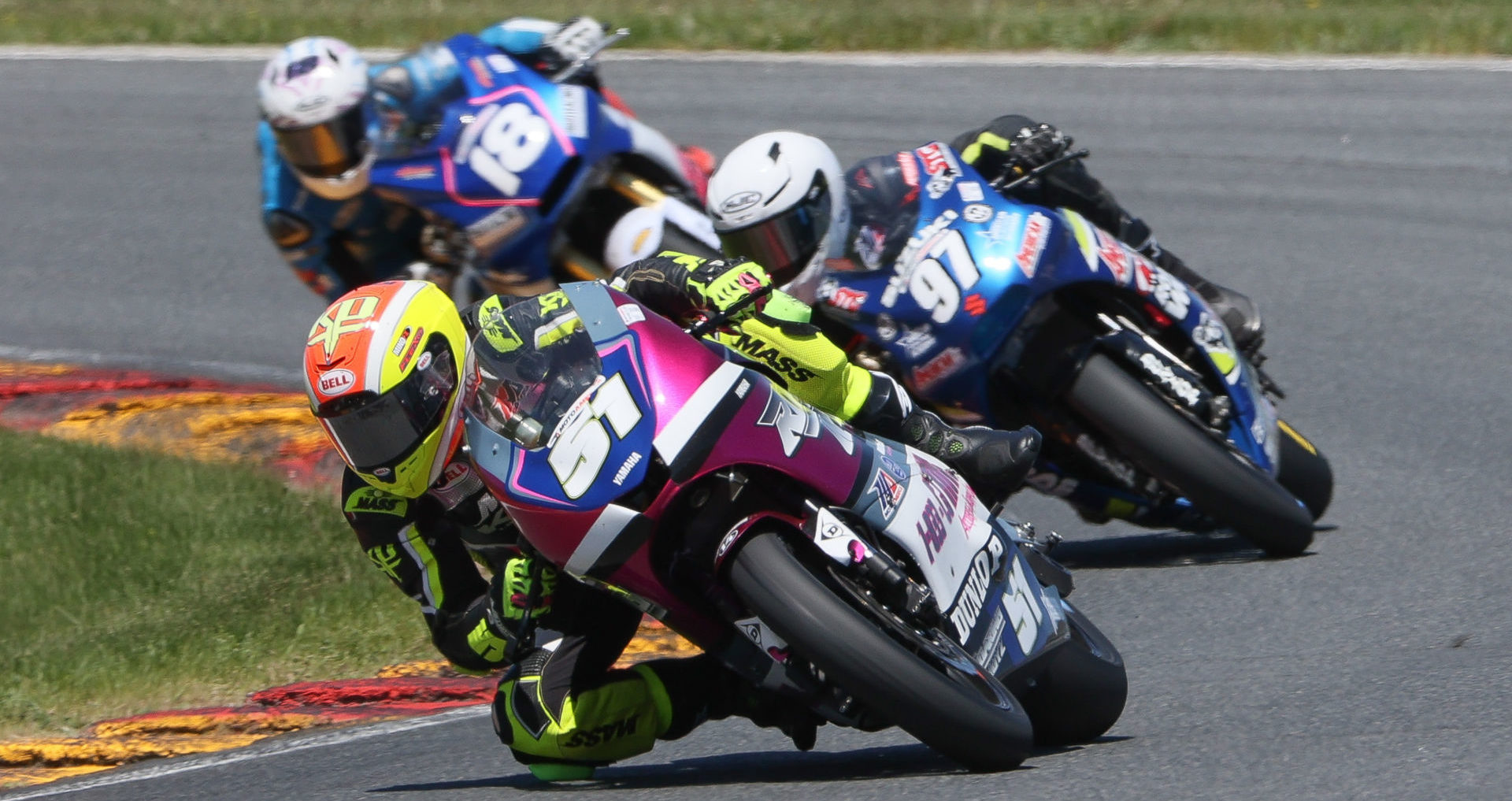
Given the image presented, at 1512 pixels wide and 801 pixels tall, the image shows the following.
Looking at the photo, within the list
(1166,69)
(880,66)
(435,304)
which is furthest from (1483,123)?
(435,304)

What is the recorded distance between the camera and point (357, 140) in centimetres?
870

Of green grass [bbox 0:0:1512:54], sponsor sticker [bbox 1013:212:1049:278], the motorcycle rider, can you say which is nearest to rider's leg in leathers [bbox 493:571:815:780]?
the motorcycle rider

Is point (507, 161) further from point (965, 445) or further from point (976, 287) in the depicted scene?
point (965, 445)

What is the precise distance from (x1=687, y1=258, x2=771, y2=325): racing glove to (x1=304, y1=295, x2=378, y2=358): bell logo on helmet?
0.85 metres

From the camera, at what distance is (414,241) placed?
9125 millimetres

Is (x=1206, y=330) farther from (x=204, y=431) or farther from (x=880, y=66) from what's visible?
(x=880, y=66)

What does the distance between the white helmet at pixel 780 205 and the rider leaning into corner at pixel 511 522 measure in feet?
2.64

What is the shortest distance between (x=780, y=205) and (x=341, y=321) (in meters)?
1.92

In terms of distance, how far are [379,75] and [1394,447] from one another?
4405 millimetres

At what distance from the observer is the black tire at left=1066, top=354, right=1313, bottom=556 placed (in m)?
5.92

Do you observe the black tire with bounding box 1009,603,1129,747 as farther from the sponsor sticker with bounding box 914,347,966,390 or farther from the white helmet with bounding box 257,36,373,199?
the white helmet with bounding box 257,36,373,199

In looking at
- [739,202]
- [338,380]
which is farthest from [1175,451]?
[338,380]

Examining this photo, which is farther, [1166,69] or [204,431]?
[1166,69]

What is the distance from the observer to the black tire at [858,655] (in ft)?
12.9
